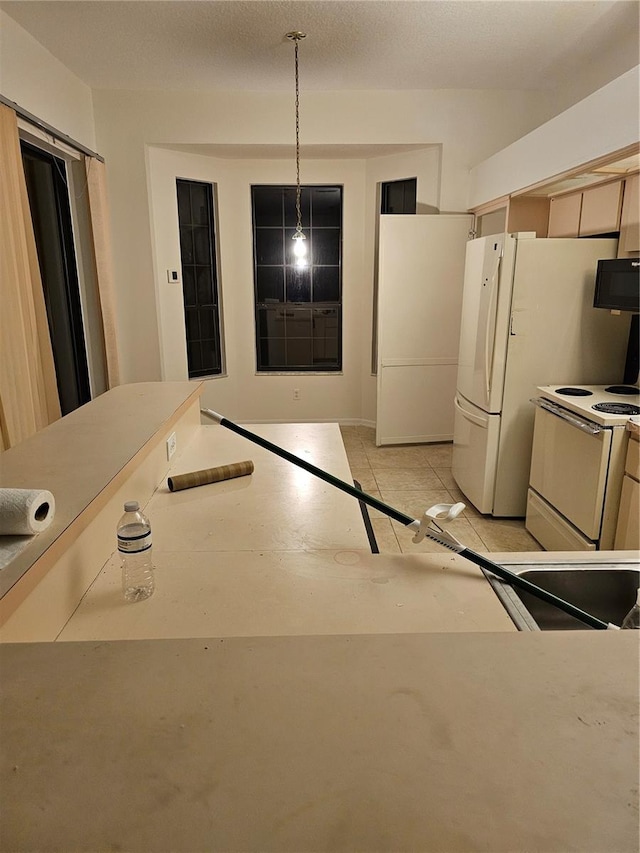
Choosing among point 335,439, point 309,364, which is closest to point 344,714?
point 335,439

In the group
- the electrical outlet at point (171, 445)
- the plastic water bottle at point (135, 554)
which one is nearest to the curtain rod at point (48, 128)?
the electrical outlet at point (171, 445)

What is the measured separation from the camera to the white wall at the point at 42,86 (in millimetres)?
3045

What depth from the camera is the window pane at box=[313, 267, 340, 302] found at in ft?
17.7

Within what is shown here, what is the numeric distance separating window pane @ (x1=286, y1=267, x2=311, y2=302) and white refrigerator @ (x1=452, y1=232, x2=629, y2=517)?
2.17 meters

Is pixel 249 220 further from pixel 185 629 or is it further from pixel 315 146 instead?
pixel 185 629

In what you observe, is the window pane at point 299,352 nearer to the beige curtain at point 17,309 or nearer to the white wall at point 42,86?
the white wall at point 42,86

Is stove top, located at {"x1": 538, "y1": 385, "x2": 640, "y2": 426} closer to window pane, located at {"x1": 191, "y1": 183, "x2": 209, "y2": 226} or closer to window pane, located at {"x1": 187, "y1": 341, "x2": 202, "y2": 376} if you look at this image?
window pane, located at {"x1": 187, "y1": 341, "x2": 202, "y2": 376}

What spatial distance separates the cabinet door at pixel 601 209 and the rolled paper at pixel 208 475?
2435 mm

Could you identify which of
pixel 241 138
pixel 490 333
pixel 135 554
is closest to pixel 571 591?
pixel 135 554

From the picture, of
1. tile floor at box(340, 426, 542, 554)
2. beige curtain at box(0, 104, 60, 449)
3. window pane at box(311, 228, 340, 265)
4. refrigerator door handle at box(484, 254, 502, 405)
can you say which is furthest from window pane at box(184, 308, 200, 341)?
A: refrigerator door handle at box(484, 254, 502, 405)

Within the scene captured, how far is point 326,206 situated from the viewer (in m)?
5.25

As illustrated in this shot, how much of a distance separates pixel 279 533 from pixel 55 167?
3506 mm

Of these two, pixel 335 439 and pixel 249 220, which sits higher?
pixel 249 220

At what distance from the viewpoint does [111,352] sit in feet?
14.2
